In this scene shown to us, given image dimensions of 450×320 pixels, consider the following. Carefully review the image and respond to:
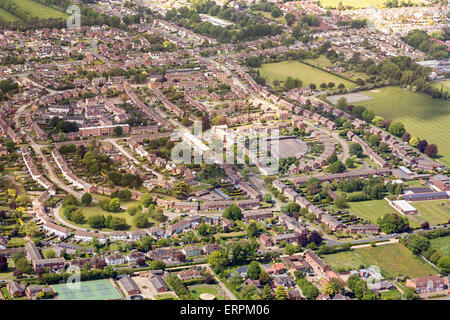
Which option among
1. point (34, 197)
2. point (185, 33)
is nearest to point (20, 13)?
point (185, 33)

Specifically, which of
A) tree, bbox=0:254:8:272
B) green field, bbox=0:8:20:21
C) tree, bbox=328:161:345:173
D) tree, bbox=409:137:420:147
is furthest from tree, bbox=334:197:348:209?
green field, bbox=0:8:20:21

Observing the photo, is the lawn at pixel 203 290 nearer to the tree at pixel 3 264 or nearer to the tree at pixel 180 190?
the tree at pixel 3 264

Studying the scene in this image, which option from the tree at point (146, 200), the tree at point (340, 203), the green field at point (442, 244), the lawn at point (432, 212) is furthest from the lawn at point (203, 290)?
the lawn at point (432, 212)

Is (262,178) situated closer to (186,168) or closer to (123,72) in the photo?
(186,168)

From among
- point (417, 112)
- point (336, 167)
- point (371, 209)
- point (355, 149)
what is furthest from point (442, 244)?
point (417, 112)

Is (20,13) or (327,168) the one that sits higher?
(20,13)

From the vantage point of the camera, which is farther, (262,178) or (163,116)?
(163,116)
